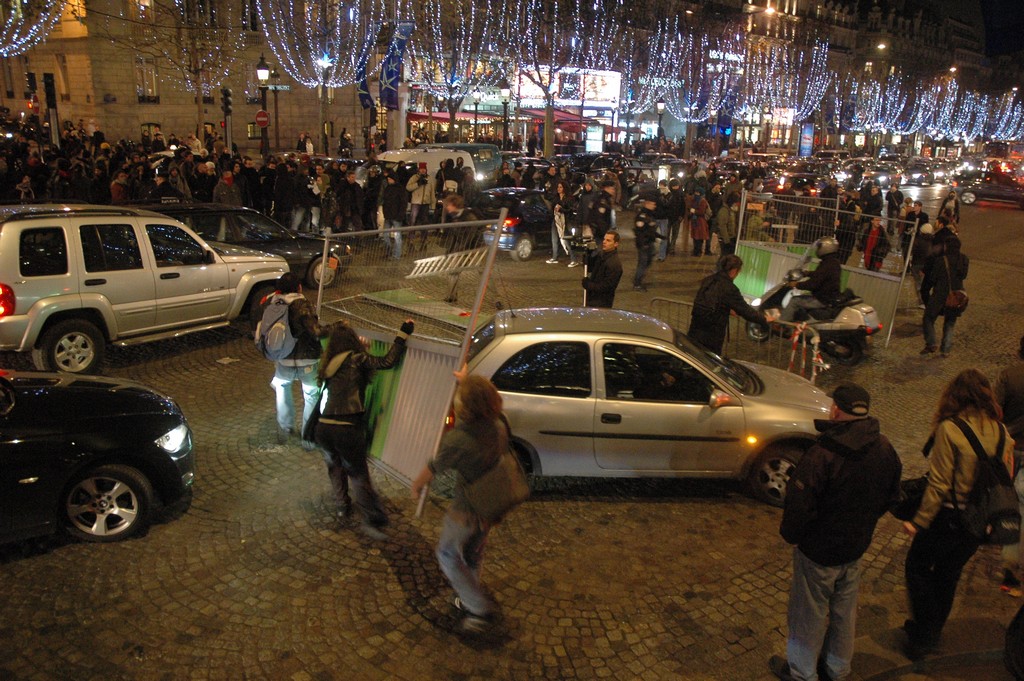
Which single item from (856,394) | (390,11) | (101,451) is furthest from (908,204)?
(390,11)

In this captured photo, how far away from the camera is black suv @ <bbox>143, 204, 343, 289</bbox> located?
1146cm

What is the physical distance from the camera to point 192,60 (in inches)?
1193

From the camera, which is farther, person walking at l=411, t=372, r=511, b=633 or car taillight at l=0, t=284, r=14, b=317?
car taillight at l=0, t=284, r=14, b=317

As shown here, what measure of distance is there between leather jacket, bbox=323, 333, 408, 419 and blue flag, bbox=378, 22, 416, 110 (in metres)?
26.2

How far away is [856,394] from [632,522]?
8.39 feet

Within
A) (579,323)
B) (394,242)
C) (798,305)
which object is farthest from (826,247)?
(394,242)

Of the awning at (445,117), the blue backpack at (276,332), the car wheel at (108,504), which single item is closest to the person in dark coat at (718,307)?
the blue backpack at (276,332)

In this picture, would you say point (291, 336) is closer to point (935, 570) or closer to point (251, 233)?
point (935, 570)

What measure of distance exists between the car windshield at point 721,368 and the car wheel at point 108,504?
4156 mm

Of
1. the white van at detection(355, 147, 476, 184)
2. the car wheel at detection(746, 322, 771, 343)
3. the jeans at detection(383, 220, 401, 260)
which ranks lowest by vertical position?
the car wheel at detection(746, 322, 771, 343)

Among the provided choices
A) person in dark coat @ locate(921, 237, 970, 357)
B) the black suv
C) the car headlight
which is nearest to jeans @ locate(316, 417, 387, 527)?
the car headlight

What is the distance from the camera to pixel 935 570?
13.9ft

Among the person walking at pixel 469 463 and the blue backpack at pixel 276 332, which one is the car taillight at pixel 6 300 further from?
the person walking at pixel 469 463

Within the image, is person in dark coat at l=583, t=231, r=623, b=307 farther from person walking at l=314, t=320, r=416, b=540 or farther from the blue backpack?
person walking at l=314, t=320, r=416, b=540
